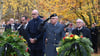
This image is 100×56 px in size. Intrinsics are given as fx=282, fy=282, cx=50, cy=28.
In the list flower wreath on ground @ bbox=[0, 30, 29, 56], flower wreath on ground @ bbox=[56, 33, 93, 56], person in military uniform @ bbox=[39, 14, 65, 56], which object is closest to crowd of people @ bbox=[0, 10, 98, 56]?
Result: person in military uniform @ bbox=[39, 14, 65, 56]

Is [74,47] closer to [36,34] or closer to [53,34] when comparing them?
[53,34]

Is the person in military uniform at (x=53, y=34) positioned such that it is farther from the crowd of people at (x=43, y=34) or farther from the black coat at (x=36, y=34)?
the black coat at (x=36, y=34)

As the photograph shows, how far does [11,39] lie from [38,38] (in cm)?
234

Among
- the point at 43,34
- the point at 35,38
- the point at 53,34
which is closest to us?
the point at 53,34

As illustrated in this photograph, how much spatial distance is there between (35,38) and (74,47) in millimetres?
2574

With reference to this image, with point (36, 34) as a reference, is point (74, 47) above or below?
above

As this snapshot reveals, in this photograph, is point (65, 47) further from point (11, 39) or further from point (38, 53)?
point (38, 53)

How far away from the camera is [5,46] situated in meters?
7.52

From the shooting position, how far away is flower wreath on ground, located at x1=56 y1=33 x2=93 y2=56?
7.90 m

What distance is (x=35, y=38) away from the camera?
10.2 meters

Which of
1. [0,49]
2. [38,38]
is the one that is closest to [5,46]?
[0,49]

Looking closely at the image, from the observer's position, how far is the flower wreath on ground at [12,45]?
24.9 ft

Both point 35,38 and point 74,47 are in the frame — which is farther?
point 35,38

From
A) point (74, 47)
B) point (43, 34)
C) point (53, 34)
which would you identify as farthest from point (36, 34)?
point (74, 47)
